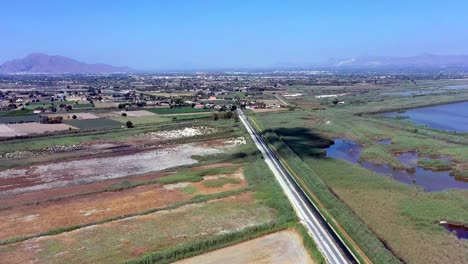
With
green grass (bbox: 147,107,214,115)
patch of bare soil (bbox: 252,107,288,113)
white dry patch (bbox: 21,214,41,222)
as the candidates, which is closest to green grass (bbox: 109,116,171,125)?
green grass (bbox: 147,107,214,115)

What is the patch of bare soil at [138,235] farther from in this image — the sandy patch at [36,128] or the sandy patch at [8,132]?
the sandy patch at [36,128]

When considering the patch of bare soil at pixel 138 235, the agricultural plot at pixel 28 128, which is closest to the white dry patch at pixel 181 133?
the agricultural plot at pixel 28 128

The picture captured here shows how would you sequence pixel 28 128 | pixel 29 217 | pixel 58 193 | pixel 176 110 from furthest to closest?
pixel 176 110
pixel 28 128
pixel 58 193
pixel 29 217

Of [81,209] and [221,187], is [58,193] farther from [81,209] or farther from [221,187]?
[221,187]

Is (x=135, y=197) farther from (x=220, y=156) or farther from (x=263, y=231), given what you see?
(x=220, y=156)

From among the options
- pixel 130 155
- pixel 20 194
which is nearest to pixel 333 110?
pixel 130 155

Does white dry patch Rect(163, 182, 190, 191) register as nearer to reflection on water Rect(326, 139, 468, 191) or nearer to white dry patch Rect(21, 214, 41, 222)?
white dry patch Rect(21, 214, 41, 222)

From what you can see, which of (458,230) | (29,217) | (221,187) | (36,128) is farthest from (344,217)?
(36,128)
